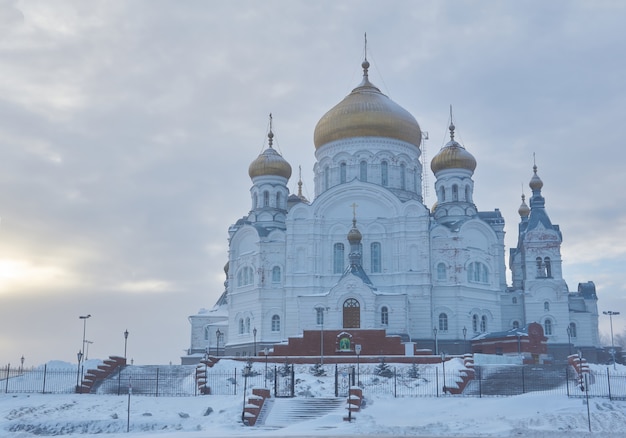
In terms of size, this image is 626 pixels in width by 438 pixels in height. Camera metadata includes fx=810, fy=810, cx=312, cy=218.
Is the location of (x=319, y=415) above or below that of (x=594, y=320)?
below

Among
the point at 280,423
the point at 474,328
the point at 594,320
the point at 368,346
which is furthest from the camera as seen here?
the point at 594,320

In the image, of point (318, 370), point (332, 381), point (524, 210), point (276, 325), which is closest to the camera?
point (332, 381)

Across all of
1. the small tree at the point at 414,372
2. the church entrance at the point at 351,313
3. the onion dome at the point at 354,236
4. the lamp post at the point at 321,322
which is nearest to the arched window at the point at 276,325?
the lamp post at the point at 321,322

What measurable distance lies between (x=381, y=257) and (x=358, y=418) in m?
23.2

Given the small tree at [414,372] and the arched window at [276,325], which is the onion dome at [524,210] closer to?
the arched window at [276,325]

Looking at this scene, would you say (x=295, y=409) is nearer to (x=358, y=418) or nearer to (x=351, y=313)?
(x=358, y=418)

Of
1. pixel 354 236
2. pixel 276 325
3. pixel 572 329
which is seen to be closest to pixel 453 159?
pixel 354 236

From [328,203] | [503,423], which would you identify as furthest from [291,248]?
[503,423]

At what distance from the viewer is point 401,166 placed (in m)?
53.1

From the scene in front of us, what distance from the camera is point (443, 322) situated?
47.9 m

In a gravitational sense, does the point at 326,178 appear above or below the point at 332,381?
above

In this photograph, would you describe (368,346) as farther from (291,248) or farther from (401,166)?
(401,166)

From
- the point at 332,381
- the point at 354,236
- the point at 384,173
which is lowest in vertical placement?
the point at 332,381

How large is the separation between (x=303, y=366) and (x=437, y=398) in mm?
9601
